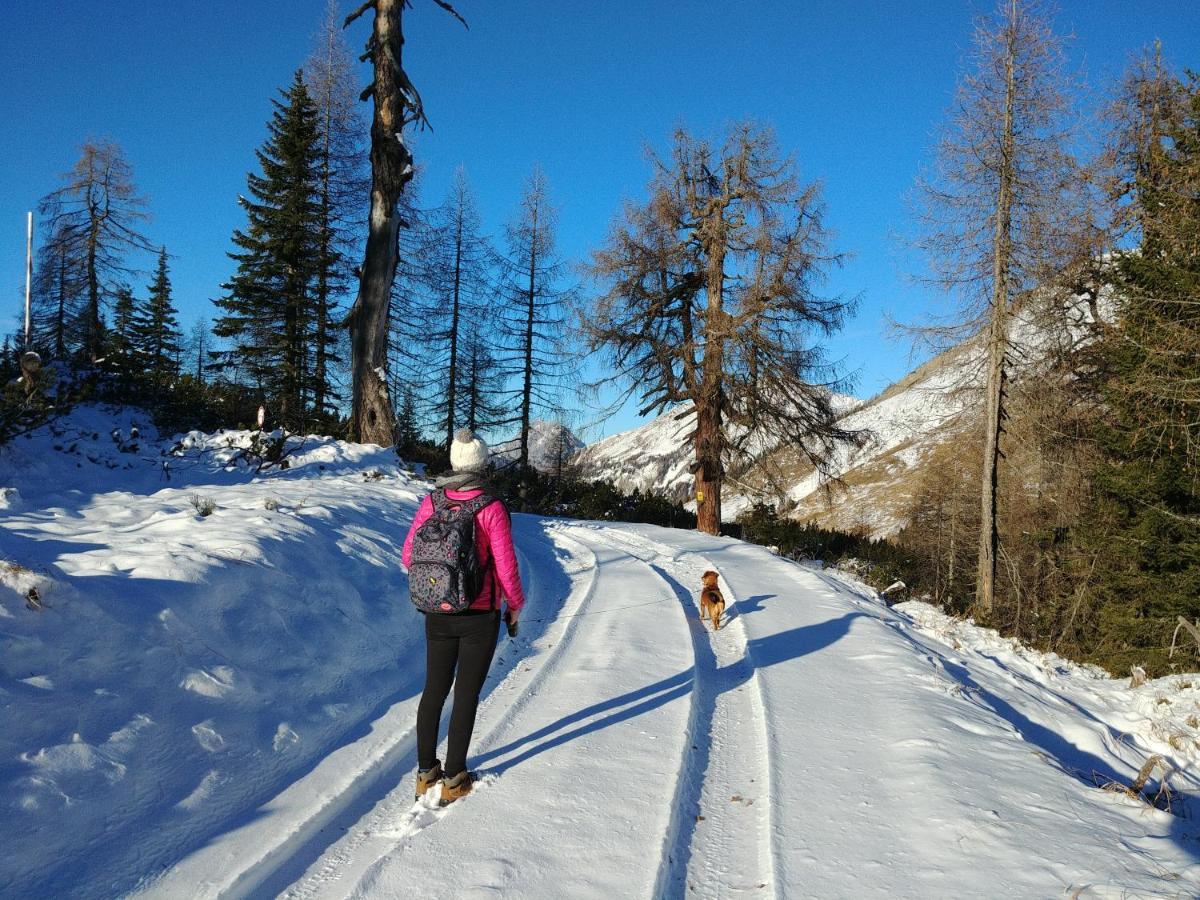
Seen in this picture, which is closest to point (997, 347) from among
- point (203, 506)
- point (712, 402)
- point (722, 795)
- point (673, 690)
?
point (712, 402)

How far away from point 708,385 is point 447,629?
1470 centimetres

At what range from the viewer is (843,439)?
17797 mm

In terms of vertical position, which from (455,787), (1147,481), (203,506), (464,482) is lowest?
(455,787)

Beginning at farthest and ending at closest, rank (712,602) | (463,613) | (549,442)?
(549,442), (712,602), (463,613)

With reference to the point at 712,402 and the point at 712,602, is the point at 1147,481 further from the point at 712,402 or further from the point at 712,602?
the point at 712,602

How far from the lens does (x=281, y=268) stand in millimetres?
21938

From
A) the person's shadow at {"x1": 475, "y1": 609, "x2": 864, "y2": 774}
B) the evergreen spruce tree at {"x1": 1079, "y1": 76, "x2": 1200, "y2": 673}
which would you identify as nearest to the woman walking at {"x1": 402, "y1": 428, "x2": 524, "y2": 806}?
the person's shadow at {"x1": 475, "y1": 609, "x2": 864, "y2": 774}

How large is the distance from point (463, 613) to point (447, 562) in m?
0.33

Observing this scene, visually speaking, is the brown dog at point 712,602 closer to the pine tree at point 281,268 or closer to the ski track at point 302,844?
the ski track at point 302,844

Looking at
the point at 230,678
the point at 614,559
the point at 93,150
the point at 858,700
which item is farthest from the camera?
the point at 93,150

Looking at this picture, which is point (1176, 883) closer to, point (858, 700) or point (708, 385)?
point (858, 700)

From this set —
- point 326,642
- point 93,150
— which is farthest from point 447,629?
point 93,150

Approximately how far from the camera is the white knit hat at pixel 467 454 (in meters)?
3.67

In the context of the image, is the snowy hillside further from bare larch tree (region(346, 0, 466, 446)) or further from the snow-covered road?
the snow-covered road
